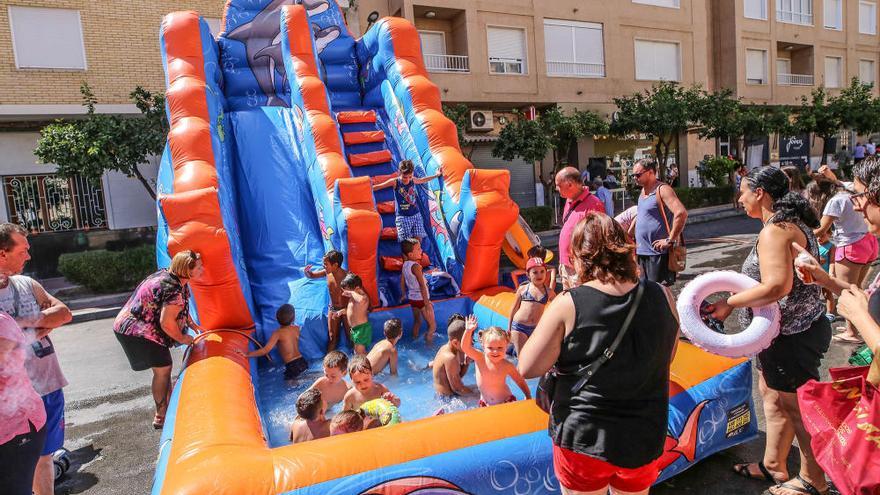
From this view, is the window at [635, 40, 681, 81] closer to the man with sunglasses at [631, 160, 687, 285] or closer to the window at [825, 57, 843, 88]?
the window at [825, 57, 843, 88]

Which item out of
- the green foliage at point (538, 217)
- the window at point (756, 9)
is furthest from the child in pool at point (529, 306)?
the window at point (756, 9)

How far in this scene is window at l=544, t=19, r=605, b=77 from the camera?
17.7 meters

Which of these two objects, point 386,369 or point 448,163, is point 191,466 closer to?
point 386,369

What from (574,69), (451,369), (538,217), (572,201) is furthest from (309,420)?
(574,69)

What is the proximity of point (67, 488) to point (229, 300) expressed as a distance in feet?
6.17

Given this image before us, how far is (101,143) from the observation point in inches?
392

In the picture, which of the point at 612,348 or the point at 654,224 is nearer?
the point at 612,348

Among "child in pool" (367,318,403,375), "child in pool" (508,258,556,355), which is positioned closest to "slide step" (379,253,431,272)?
"child in pool" (367,318,403,375)

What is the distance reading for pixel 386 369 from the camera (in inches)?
211

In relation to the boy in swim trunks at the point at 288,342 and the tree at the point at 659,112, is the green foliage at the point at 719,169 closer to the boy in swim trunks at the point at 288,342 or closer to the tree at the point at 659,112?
the tree at the point at 659,112

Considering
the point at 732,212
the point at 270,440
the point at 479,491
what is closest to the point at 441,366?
the point at 270,440

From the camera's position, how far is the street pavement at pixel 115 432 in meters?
3.43

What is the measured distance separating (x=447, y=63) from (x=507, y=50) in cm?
194

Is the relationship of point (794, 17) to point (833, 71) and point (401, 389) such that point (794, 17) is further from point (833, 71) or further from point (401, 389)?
point (401, 389)
